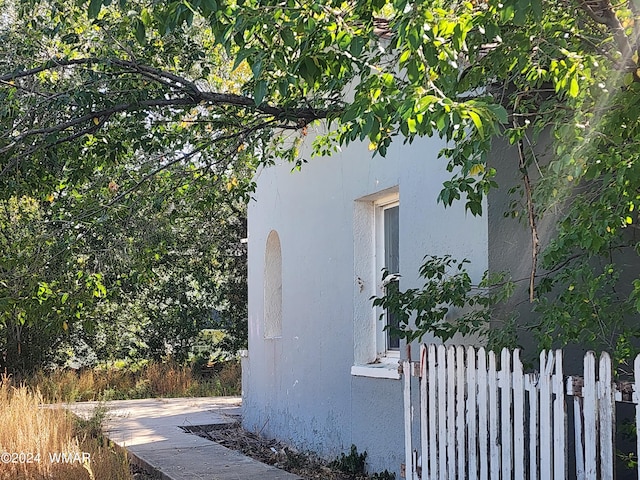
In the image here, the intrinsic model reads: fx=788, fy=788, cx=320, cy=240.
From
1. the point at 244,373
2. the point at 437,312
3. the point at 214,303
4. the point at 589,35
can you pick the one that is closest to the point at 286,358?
the point at 244,373

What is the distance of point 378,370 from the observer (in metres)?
7.66

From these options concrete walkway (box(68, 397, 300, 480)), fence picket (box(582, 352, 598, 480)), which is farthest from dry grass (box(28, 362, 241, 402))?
fence picket (box(582, 352, 598, 480))

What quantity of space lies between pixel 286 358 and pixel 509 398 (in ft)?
18.5

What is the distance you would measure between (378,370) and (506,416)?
301 centimetres

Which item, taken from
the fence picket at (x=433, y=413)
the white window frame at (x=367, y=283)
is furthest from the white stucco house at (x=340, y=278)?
the fence picket at (x=433, y=413)

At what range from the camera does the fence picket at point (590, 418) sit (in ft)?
13.2

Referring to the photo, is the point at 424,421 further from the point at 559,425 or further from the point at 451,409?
the point at 559,425

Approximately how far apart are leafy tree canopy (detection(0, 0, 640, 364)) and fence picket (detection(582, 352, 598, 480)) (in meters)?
0.53

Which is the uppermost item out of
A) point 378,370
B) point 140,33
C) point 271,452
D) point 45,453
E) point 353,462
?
point 140,33

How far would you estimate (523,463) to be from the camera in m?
4.54

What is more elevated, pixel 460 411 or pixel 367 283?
pixel 367 283

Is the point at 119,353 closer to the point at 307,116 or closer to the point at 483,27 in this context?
the point at 307,116

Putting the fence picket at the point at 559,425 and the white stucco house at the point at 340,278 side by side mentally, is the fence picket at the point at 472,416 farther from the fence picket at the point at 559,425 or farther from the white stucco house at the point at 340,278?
the white stucco house at the point at 340,278

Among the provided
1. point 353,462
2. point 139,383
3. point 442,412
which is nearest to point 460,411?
point 442,412
